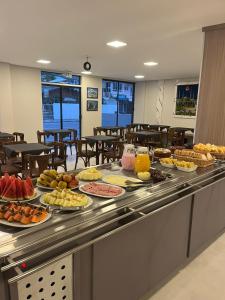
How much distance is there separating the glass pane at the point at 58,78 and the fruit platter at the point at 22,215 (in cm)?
679

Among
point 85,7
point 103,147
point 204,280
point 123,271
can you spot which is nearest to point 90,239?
point 123,271

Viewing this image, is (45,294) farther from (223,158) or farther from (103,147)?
(103,147)

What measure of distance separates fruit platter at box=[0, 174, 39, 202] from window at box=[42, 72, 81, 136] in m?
6.57

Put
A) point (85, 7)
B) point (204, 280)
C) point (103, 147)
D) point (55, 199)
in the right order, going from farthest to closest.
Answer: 1. point (103, 147)
2. point (85, 7)
3. point (204, 280)
4. point (55, 199)

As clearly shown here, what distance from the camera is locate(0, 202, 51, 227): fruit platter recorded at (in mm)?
1155

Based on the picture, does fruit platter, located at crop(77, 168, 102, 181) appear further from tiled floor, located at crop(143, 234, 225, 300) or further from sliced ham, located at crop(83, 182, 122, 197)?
tiled floor, located at crop(143, 234, 225, 300)

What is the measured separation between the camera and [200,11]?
252cm

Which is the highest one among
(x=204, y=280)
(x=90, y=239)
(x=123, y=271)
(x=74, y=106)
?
(x=74, y=106)

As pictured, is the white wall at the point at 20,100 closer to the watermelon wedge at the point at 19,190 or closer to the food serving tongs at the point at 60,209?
the watermelon wedge at the point at 19,190

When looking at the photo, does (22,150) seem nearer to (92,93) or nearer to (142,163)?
(142,163)

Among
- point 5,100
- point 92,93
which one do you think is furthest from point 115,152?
point 92,93

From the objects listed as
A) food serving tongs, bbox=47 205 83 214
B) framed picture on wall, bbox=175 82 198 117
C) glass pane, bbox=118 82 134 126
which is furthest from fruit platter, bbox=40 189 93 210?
glass pane, bbox=118 82 134 126

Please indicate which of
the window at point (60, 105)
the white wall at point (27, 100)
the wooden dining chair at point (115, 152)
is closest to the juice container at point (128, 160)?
the wooden dining chair at point (115, 152)

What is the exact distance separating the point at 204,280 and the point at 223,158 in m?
1.29
